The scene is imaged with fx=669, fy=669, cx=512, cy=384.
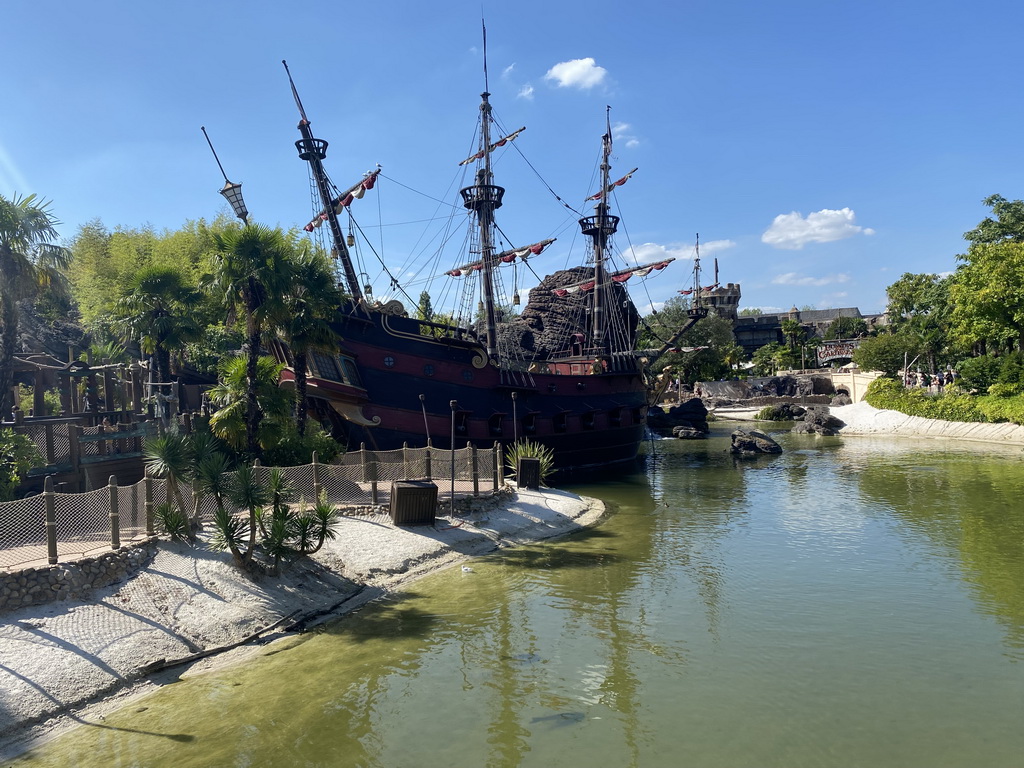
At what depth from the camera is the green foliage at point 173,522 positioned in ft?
42.2

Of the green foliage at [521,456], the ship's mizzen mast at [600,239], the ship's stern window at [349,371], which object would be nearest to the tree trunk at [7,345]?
the ship's stern window at [349,371]

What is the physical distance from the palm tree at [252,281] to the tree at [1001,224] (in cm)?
5493

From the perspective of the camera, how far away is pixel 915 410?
50.3m

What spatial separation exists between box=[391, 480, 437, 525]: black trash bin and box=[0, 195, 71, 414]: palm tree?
Answer: 35.9 ft

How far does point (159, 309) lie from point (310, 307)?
23.9ft

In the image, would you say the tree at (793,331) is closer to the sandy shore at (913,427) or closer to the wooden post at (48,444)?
the sandy shore at (913,427)

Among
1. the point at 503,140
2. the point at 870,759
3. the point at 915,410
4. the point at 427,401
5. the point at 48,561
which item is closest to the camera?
the point at 870,759

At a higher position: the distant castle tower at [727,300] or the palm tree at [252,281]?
the distant castle tower at [727,300]

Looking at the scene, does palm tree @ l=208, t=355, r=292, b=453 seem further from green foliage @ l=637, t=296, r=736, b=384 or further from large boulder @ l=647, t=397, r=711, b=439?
green foliage @ l=637, t=296, r=736, b=384

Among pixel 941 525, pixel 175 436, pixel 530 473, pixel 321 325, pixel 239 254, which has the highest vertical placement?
pixel 239 254

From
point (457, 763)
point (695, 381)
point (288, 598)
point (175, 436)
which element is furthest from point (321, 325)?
point (695, 381)

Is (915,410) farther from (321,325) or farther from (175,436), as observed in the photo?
(175,436)

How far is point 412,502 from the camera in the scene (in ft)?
56.4

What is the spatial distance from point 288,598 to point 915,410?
51.1 meters
